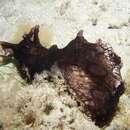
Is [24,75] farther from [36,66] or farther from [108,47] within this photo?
[108,47]

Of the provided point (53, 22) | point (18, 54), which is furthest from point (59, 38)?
point (18, 54)

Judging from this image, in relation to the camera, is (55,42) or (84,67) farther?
(55,42)

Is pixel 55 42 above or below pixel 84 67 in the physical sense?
below
